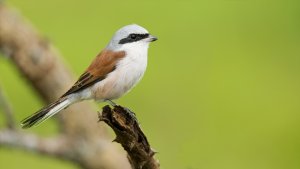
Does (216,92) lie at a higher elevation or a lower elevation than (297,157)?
higher

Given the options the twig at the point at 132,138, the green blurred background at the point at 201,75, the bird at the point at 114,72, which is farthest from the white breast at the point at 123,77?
the green blurred background at the point at 201,75

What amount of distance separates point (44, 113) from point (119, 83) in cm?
64

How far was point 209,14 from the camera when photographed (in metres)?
18.6

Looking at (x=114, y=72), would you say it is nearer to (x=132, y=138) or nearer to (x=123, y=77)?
(x=123, y=77)

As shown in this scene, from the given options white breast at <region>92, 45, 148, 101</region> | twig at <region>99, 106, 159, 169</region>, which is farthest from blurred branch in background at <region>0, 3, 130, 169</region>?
twig at <region>99, 106, 159, 169</region>

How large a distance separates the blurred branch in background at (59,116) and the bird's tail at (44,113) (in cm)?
217

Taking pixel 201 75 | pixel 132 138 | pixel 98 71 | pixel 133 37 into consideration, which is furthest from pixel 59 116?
pixel 201 75

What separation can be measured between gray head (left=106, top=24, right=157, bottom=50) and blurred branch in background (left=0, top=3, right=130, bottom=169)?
2381 millimetres

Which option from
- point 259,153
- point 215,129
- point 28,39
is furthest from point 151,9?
point 28,39

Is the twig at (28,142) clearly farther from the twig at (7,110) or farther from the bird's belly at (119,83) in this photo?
the bird's belly at (119,83)

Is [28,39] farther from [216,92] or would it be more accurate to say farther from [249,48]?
A: [249,48]

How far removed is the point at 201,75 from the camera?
1680 centimetres

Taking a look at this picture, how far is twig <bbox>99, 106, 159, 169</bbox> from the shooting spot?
6520mm

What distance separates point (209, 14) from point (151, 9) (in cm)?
121
